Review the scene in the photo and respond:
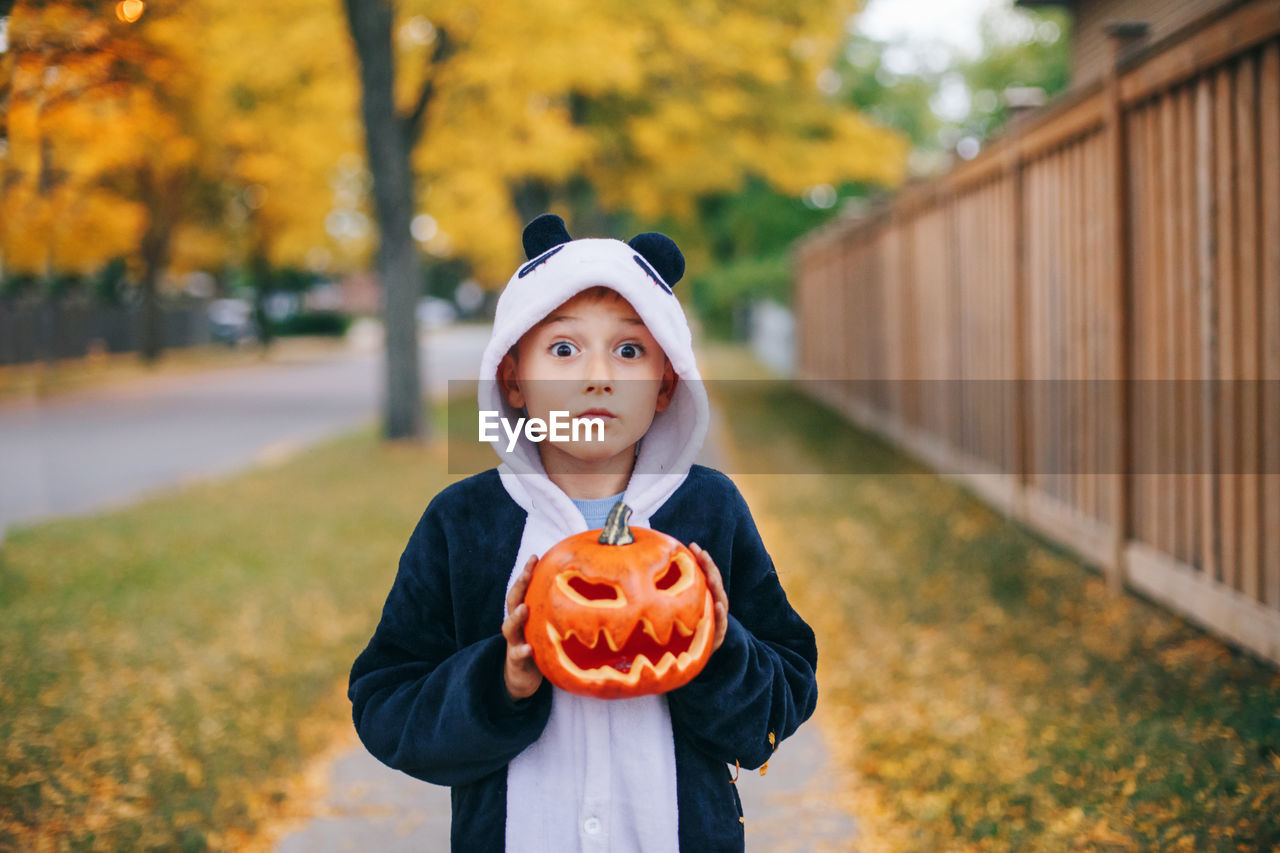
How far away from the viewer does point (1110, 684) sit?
423 cm

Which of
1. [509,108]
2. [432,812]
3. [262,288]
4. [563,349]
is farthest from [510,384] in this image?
[262,288]

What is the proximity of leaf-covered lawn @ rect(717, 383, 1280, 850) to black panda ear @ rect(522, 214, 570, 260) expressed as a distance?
2297 mm

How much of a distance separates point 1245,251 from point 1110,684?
1637 mm

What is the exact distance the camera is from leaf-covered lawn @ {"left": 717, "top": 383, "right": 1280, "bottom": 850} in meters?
3.23

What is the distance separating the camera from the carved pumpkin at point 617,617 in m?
1.52

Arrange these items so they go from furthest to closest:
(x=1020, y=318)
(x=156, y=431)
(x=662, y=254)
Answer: (x=156, y=431) → (x=1020, y=318) → (x=662, y=254)

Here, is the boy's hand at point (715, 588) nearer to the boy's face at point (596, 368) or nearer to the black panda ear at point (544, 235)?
the boy's face at point (596, 368)

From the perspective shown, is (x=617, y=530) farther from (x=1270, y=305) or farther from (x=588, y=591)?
(x=1270, y=305)

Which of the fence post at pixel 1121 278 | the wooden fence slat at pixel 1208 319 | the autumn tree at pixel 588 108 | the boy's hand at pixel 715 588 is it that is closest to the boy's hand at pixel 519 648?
the boy's hand at pixel 715 588

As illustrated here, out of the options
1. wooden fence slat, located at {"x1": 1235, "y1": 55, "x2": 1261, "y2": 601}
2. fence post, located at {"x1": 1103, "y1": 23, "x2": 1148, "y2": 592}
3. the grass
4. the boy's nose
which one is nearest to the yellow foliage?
the grass

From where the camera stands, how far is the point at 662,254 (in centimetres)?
179

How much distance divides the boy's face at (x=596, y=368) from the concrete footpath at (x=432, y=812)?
2.14 meters

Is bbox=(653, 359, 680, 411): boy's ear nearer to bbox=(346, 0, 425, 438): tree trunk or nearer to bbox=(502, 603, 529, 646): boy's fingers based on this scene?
bbox=(502, 603, 529, 646): boy's fingers

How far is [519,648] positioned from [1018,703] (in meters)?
3.17
